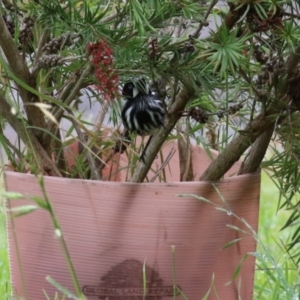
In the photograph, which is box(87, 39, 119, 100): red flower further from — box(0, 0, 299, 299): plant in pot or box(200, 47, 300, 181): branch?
box(200, 47, 300, 181): branch

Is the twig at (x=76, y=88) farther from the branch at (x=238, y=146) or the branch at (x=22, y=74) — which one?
the branch at (x=238, y=146)

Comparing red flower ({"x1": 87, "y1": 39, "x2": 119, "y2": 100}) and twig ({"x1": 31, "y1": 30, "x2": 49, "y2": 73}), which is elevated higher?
twig ({"x1": 31, "y1": 30, "x2": 49, "y2": 73})

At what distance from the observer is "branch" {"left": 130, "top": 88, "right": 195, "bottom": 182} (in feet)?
3.35

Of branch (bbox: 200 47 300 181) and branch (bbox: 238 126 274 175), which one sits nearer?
branch (bbox: 200 47 300 181)

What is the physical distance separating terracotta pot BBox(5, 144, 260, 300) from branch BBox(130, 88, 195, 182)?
8cm

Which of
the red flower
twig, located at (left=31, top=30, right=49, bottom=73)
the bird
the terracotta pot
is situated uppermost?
twig, located at (left=31, top=30, right=49, bottom=73)

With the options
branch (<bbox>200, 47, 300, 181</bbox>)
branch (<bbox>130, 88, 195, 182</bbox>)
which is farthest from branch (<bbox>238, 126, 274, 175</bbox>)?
branch (<bbox>130, 88, 195, 182</bbox>)

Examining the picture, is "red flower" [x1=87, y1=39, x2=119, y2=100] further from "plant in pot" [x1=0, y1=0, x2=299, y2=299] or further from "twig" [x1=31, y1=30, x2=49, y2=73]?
"twig" [x1=31, y1=30, x2=49, y2=73]

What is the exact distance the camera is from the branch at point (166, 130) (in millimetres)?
1021

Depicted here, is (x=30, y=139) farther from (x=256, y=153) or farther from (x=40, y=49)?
(x=256, y=153)

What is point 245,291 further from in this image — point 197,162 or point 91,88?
point 91,88

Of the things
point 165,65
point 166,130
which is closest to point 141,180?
point 166,130

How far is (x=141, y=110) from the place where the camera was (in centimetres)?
108

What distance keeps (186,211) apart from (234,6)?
316 mm
